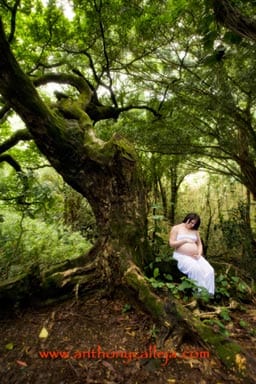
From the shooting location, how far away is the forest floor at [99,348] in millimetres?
1589

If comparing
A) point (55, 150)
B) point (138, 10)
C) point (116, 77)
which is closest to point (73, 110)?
point (55, 150)

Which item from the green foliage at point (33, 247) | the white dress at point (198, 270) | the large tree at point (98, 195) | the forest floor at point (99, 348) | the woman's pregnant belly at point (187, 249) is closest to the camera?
the forest floor at point (99, 348)

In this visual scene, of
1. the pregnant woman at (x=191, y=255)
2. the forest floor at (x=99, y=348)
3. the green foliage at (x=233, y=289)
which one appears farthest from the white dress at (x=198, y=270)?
the forest floor at (x=99, y=348)

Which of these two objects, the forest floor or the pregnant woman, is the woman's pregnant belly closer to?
the pregnant woman

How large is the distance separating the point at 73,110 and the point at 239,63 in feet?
8.56

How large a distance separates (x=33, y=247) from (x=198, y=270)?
267cm

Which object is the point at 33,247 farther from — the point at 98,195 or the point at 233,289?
the point at 233,289

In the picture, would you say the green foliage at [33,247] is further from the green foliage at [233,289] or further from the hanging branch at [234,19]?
the hanging branch at [234,19]

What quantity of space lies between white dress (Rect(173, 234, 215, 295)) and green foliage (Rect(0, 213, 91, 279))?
71.0 inches

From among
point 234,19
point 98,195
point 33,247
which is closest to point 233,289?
point 98,195

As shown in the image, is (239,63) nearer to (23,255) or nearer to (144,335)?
(144,335)

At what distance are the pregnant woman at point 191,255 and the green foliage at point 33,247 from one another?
1747mm

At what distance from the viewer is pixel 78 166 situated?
264 cm

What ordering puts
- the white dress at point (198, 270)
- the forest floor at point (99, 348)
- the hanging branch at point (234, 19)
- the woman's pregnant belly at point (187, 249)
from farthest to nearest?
the woman's pregnant belly at point (187, 249)
the white dress at point (198, 270)
the forest floor at point (99, 348)
the hanging branch at point (234, 19)
